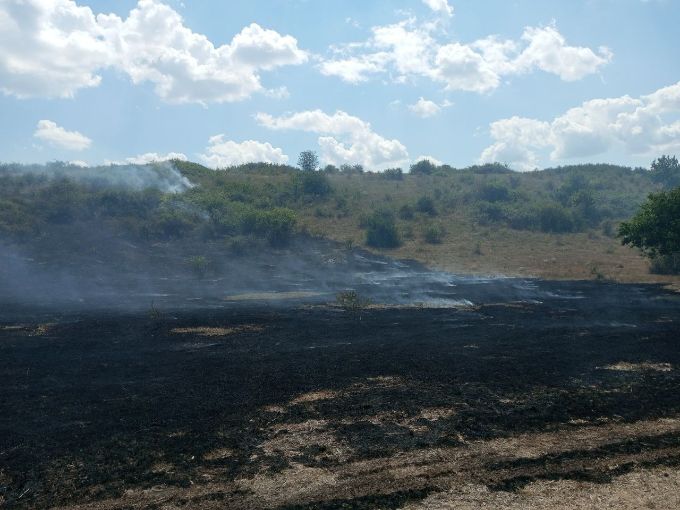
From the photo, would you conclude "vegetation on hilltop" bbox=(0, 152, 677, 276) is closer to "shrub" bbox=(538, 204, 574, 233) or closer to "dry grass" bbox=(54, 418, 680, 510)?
"shrub" bbox=(538, 204, 574, 233)

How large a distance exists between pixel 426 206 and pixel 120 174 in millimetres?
34059

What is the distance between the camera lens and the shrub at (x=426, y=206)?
196 ft

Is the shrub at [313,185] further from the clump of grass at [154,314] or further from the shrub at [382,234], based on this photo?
the clump of grass at [154,314]

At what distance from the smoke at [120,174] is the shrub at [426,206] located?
1007 inches

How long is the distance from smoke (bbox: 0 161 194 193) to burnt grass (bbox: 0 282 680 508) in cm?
3494

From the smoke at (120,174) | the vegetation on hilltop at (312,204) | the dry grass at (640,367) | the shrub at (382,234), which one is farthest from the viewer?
the smoke at (120,174)

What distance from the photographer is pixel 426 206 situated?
6006 centimetres

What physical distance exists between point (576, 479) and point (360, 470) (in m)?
3.14

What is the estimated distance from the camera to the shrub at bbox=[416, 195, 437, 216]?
5966 cm

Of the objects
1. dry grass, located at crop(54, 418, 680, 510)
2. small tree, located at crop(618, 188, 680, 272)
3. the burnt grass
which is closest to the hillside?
small tree, located at crop(618, 188, 680, 272)

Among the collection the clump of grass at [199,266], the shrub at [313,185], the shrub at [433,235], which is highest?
the shrub at [313,185]

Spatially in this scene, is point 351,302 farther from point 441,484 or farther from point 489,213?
point 489,213

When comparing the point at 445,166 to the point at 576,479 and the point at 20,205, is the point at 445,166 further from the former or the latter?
the point at 576,479

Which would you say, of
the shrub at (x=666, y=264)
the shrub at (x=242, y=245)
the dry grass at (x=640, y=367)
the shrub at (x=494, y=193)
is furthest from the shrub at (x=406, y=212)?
the dry grass at (x=640, y=367)
